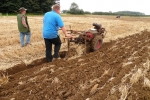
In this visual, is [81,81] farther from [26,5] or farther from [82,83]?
[26,5]

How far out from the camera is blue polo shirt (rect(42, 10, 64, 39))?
654 centimetres

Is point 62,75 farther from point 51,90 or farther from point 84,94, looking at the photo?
point 84,94

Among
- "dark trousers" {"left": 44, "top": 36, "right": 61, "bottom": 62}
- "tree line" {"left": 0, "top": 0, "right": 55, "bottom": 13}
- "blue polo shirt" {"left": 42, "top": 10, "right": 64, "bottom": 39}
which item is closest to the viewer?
"blue polo shirt" {"left": 42, "top": 10, "right": 64, "bottom": 39}

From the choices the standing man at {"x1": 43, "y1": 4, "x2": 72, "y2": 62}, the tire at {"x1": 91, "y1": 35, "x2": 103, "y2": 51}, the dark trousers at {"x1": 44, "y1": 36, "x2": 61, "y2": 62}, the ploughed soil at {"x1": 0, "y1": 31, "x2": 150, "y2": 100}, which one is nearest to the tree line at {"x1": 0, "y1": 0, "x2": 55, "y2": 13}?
the tire at {"x1": 91, "y1": 35, "x2": 103, "y2": 51}

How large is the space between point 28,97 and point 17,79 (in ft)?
4.15

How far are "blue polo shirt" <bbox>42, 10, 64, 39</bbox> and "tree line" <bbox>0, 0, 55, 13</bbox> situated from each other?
39654 millimetres

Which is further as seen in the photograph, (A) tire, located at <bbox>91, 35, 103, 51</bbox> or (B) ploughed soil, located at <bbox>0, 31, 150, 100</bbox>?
(A) tire, located at <bbox>91, 35, 103, 51</bbox>

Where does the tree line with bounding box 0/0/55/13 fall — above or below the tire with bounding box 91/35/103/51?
above

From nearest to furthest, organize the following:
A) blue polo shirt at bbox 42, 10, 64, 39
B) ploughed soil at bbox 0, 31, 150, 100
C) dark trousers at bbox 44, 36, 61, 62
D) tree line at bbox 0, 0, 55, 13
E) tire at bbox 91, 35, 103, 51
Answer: ploughed soil at bbox 0, 31, 150, 100 < blue polo shirt at bbox 42, 10, 64, 39 < dark trousers at bbox 44, 36, 61, 62 < tire at bbox 91, 35, 103, 51 < tree line at bbox 0, 0, 55, 13

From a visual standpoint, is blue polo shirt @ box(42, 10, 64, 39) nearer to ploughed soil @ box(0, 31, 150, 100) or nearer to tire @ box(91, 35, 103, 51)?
ploughed soil @ box(0, 31, 150, 100)

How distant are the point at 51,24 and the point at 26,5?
4458 centimetres

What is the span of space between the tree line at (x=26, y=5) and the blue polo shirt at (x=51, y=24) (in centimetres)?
3965

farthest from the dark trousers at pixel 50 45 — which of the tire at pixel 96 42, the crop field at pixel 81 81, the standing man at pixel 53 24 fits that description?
the tire at pixel 96 42

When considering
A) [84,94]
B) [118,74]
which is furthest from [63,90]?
[118,74]
